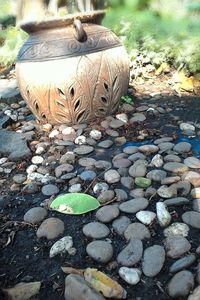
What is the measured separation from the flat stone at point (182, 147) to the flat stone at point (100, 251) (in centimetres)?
89

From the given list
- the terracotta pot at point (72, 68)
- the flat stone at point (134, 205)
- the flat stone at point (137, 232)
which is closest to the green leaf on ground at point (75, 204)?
the flat stone at point (134, 205)

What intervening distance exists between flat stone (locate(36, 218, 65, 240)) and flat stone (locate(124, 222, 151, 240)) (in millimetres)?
300

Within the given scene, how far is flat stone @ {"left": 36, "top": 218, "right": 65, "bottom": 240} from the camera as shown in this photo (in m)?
1.58

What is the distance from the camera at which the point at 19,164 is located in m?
2.30

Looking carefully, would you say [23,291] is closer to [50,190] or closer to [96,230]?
[96,230]

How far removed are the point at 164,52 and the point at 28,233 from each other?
9.32 ft

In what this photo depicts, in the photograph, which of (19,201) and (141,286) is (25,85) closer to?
(19,201)

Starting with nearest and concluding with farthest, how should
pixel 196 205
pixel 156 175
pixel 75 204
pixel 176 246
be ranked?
pixel 176 246 < pixel 196 205 < pixel 75 204 < pixel 156 175

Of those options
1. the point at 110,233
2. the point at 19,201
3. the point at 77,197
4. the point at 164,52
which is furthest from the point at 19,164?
the point at 164,52

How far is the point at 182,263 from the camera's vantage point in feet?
4.34

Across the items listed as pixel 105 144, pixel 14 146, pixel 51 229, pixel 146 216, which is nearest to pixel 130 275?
pixel 146 216

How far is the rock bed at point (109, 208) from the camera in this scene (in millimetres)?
1340

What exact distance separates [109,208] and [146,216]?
185 millimetres

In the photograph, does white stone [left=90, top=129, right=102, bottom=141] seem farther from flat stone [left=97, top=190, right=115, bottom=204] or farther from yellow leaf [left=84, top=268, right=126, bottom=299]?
yellow leaf [left=84, top=268, right=126, bottom=299]
